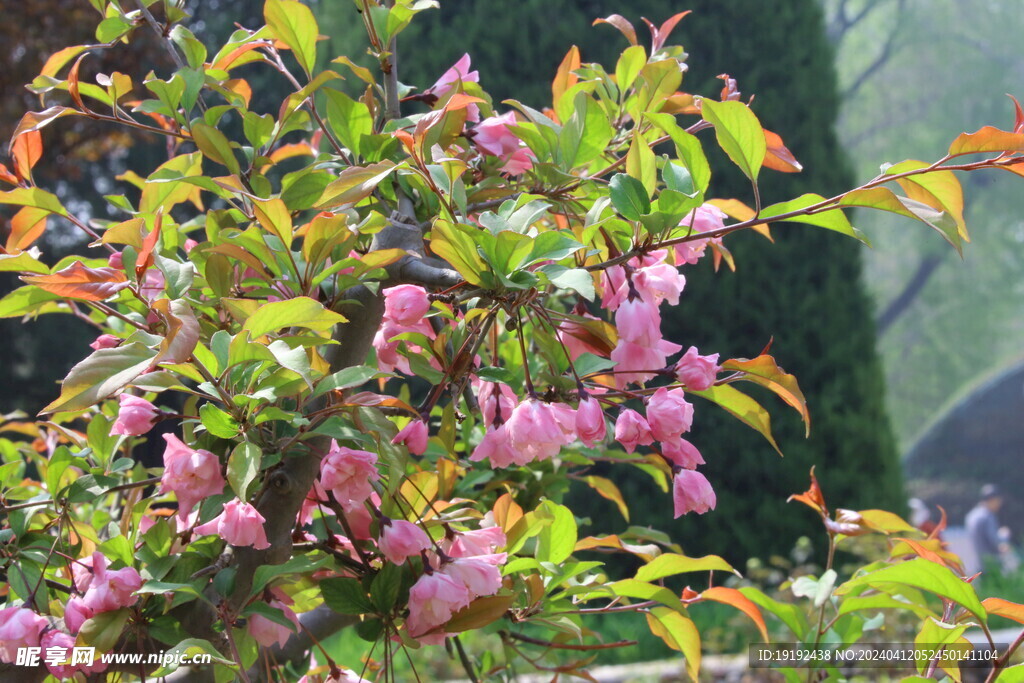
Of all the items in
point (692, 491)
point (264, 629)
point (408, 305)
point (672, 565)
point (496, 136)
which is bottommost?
point (264, 629)

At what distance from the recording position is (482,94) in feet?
2.80

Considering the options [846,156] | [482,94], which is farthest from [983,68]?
[482,94]

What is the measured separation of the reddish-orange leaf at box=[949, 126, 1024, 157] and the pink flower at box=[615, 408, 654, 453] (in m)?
0.28

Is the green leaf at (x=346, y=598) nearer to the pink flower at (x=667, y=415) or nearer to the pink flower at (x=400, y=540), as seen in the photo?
the pink flower at (x=400, y=540)

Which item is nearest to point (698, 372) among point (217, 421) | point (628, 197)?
point (628, 197)

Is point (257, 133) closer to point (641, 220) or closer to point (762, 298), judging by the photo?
point (641, 220)

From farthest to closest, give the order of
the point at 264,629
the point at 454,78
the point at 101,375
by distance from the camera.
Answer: the point at 454,78 < the point at 264,629 < the point at 101,375

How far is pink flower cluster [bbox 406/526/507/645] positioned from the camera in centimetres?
66

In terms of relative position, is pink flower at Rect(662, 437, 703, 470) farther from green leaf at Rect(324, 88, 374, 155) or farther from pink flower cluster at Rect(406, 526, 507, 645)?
green leaf at Rect(324, 88, 374, 155)

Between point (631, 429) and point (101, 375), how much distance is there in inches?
14.4

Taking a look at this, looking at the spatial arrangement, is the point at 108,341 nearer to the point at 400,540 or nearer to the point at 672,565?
the point at 400,540

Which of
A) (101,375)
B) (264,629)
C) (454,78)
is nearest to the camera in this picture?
(101,375)

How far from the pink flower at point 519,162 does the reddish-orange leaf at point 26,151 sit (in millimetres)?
419

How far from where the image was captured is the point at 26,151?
800mm
